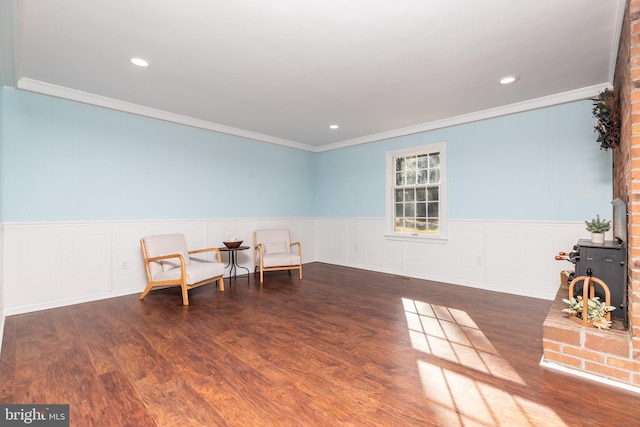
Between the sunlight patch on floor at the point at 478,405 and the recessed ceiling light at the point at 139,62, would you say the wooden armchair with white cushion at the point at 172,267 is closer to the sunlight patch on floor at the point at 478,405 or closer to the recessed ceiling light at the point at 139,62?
the recessed ceiling light at the point at 139,62

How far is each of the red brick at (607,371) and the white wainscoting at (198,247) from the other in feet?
6.92

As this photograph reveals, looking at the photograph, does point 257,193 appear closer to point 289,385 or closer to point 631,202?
point 289,385

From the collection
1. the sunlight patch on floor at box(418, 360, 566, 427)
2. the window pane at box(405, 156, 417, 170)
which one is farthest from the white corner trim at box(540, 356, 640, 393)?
the window pane at box(405, 156, 417, 170)

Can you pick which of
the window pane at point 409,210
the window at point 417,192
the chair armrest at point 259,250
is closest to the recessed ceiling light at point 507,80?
the window at point 417,192

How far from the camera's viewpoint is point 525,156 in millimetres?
4016

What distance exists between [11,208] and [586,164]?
648 centimetres

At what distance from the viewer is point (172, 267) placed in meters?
4.00

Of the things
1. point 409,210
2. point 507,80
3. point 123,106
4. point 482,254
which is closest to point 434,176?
point 409,210

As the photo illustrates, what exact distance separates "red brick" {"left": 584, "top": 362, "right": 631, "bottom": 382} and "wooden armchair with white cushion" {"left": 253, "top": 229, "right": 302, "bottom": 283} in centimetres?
362

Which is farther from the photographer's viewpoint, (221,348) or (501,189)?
(501,189)

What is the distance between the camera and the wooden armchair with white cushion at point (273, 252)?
488 cm

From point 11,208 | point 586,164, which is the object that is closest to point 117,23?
point 11,208

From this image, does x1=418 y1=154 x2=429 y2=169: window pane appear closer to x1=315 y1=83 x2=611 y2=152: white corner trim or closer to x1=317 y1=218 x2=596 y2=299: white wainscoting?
x1=315 y1=83 x2=611 y2=152: white corner trim

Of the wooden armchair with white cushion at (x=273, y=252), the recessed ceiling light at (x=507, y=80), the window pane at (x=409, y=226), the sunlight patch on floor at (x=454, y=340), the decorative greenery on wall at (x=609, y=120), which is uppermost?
the recessed ceiling light at (x=507, y=80)
